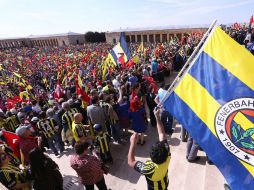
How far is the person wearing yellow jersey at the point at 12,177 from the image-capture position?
3256 millimetres

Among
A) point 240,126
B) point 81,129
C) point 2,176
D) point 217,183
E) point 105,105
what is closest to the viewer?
point 240,126

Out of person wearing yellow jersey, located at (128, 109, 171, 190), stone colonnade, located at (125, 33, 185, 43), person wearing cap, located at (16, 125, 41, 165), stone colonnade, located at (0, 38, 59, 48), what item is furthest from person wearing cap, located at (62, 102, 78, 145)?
stone colonnade, located at (0, 38, 59, 48)

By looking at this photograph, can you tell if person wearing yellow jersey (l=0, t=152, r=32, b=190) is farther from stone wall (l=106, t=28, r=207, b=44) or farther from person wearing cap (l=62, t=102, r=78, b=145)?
stone wall (l=106, t=28, r=207, b=44)

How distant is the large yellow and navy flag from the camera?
7.36 ft

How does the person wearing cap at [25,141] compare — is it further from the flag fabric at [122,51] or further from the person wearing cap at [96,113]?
the flag fabric at [122,51]

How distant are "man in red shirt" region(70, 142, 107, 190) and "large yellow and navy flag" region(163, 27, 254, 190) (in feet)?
5.56

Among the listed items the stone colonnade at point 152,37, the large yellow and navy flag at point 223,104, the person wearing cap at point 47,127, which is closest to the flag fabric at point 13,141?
the person wearing cap at point 47,127

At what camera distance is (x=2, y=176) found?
325cm

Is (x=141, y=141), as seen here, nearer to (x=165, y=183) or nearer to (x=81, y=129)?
(x=81, y=129)

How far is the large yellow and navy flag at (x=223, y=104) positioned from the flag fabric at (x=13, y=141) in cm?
402

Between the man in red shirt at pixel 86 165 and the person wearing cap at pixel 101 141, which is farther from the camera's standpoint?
the person wearing cap at pixel 101 141

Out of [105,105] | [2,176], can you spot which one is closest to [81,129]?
[105,105]

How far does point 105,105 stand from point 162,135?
10.3 ft

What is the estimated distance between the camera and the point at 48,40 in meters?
85.4
